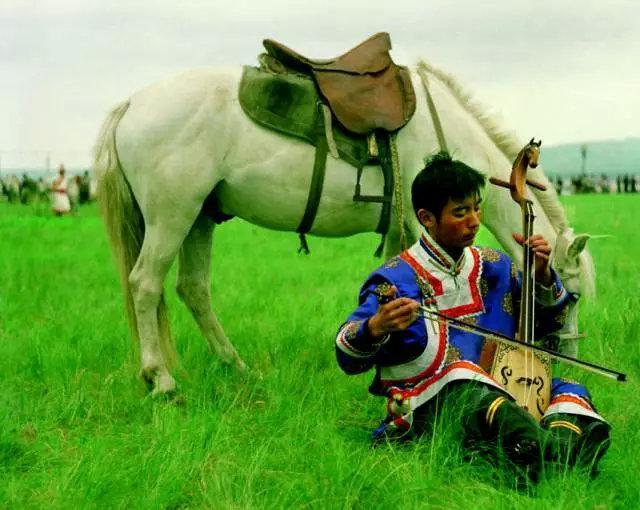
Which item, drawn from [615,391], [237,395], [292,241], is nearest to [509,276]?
[615,391]

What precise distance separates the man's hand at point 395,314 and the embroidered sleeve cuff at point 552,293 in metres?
0.52

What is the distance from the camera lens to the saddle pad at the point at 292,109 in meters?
4.20

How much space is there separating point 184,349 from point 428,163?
2582mm

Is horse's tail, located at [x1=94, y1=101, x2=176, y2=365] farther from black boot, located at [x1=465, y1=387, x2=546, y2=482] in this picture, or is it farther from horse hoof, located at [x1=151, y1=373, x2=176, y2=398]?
black boot, located at [x1=465, y1=387, x2=546, y2=482]

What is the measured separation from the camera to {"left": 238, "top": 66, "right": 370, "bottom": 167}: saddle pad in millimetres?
4199

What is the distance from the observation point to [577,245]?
299 cm

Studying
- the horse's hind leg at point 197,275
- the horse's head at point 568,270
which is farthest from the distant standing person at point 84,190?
the horse's head at point 568,270

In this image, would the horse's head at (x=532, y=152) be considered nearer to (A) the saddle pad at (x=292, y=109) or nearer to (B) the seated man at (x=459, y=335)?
(B) the seated man at (x=459, y=335)

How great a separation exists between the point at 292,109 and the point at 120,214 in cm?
108

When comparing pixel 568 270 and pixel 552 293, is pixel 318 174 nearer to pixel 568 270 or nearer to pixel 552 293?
pixel 568 270

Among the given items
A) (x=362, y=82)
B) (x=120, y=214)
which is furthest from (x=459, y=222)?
(x=120, y=214)

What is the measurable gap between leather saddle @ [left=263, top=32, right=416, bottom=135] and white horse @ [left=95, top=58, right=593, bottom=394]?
11 cm

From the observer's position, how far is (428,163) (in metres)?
2.93

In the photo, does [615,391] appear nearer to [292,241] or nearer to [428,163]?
[428,163]
